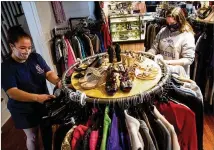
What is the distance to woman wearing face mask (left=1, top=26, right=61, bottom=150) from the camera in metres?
1.32

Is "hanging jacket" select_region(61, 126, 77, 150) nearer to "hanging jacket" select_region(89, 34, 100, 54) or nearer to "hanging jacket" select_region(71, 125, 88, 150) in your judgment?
"hanging jacket" select_region(71, 125, 88, 150)

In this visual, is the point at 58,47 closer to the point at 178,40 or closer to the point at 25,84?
the point at 25,84

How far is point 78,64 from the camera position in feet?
5.57

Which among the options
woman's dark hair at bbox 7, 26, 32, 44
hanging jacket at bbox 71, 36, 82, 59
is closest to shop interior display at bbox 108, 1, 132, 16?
hanging jacket at bbox 71, 36, 82, 59

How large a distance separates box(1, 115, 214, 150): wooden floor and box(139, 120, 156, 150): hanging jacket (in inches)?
52.9

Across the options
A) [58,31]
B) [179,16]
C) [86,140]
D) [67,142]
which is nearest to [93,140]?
[86,140]

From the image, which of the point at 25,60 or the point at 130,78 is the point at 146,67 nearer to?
the point at 130,78

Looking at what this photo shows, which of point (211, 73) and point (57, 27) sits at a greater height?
point (57, 27)

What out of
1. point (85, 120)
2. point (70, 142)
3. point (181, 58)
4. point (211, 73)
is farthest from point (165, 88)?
point (211, 73)

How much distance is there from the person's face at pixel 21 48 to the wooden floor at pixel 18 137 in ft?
4.79

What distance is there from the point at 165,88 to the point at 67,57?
169cm

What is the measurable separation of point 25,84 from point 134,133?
3.17 ft

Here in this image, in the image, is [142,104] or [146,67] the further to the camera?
[146,67]

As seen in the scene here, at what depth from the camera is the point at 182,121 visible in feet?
3.67
